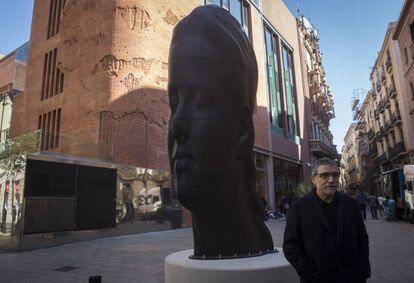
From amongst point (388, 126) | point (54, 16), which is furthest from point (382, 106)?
point (54, 16)

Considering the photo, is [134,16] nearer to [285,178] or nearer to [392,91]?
[285,178]

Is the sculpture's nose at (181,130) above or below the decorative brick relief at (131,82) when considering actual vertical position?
below

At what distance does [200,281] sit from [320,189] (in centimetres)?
281

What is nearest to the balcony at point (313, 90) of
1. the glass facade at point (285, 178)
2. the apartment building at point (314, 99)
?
the apartment building at point (314, 99)

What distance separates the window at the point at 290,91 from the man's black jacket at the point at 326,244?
3174 cm

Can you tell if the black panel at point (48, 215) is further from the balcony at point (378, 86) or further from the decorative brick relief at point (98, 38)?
the balcony at point (378, 86)

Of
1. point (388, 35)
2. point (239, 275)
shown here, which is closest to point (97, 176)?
point (239, 275)

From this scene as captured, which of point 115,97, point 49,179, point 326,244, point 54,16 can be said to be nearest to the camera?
point 326,244

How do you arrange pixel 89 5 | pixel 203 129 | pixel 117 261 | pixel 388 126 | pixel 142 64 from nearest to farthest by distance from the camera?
pixel 203 129 < pixel 117 261 < pixel 142 64 < pixel 89 5 < pixel 388 126

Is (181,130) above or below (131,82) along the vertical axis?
below

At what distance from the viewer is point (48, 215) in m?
11.9

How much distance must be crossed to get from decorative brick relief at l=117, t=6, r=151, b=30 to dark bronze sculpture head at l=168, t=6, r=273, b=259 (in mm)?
13626

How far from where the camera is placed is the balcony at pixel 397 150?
3684 centimetres

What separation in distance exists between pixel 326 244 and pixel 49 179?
11405 mm
